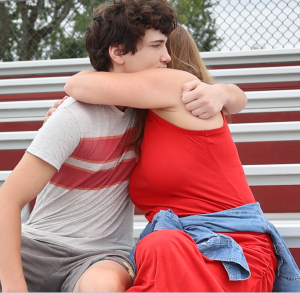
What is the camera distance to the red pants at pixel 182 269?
3.18ft

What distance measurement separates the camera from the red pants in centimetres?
97

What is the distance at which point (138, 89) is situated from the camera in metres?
1.20

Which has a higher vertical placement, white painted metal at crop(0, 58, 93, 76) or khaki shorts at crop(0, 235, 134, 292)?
white painted metal at crop(0, 58, 93, 76)

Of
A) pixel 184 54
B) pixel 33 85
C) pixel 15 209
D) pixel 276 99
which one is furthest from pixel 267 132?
pixel 33 85

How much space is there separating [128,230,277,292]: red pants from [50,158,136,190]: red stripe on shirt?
27 cm

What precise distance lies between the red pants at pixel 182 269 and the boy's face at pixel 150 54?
1.62 feet

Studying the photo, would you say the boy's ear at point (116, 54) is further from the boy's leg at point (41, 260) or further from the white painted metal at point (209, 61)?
the white painted metal at point (209, 61)

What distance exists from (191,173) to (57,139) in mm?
352

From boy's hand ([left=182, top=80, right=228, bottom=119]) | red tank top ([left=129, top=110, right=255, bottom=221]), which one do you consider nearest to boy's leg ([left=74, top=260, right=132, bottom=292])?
red tank top ([left=129, top=110, right=255, bottom=221])

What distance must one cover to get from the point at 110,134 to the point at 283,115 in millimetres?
1094

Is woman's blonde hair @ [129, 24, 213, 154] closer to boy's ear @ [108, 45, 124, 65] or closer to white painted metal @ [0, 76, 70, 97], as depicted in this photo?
boy's ear @ [108, 45, 124, 65]

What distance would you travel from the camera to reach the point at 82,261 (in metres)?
1.19

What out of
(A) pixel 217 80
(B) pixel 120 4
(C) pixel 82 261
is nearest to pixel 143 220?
(C) pixel 82 261

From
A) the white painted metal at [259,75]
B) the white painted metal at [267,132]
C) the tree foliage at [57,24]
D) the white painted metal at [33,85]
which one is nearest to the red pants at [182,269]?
the white painted metal at [267,132]
